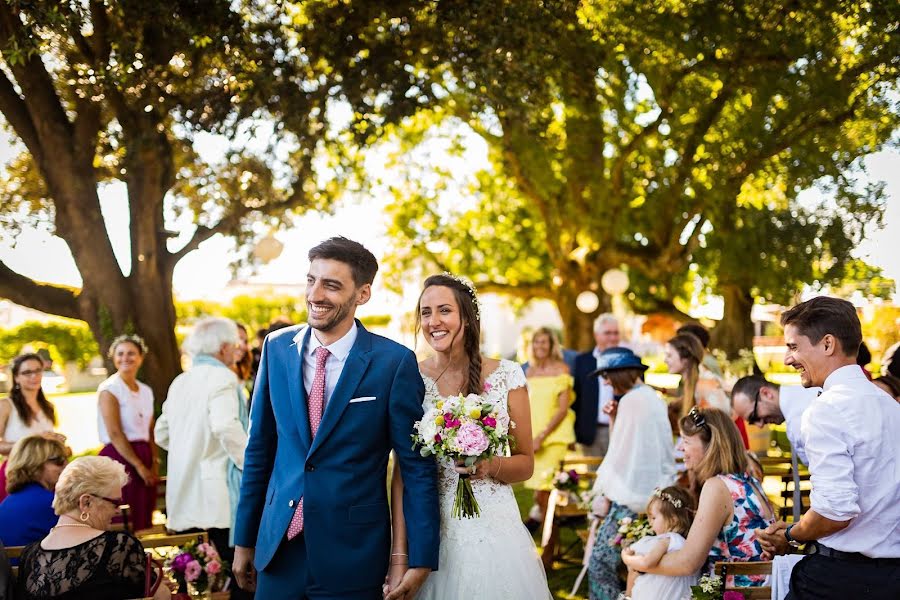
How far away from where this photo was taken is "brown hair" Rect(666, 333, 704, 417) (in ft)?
21.9

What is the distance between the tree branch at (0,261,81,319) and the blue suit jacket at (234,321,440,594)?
7679 millimetres

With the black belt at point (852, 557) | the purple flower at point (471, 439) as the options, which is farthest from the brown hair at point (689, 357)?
the purple flower at point (471, 439)

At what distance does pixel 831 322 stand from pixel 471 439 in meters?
1.45

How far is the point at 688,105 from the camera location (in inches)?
590

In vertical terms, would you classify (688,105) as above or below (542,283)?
above

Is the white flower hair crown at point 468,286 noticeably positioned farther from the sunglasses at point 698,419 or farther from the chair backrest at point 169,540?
the chair backrest at point 169,540

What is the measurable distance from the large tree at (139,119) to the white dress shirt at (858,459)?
7.37 meters

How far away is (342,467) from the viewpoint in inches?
136

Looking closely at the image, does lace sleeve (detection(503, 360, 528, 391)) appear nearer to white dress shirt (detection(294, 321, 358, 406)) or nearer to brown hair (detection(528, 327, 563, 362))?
white dress shirt (detection(294, 321, 358, 406))

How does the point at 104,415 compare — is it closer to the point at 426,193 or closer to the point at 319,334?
the point at 319,334

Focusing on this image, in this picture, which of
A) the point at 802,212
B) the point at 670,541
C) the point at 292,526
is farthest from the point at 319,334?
the point at 802,212

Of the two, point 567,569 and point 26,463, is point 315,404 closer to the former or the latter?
point 26,463

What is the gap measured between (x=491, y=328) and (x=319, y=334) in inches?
2519

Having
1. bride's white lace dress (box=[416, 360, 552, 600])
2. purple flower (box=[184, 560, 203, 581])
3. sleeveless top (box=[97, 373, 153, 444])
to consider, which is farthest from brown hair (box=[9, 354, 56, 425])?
bride's white lace dress (box=[416, 360, 552, 600])
